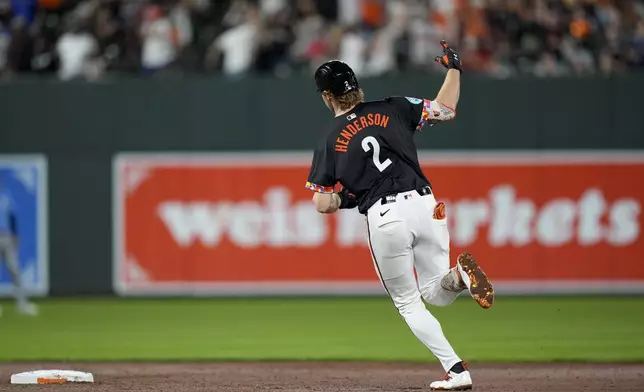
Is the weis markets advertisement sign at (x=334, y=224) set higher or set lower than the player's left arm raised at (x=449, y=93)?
lower

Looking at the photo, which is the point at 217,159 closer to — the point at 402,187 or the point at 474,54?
the point at 474,54

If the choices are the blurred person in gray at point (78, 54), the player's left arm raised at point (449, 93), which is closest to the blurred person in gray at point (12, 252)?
the blurred person in gray at point (78, 54)

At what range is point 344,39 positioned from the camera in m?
16.3

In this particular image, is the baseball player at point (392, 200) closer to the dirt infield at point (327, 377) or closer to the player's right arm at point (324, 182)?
the player's right arm at point (324, 182)

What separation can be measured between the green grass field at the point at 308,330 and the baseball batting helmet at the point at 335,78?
140 inches

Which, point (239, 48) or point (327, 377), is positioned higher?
point (239, 48)

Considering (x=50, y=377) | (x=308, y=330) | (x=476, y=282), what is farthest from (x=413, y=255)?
(x=308, y=330)

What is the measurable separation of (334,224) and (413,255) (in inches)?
320

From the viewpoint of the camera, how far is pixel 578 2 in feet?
55.7

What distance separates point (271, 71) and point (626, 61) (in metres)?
4.92

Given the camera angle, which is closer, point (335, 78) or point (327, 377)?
point (335, 78)

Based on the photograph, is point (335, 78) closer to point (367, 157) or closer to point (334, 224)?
point (367, 157)

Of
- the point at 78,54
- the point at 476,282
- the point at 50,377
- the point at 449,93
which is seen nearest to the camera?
the point at 476,282

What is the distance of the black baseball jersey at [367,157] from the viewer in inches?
309
